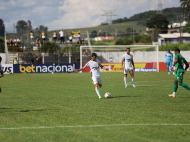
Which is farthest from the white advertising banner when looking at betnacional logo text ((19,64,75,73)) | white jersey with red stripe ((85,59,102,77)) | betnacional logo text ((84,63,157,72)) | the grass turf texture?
the grass turf texture

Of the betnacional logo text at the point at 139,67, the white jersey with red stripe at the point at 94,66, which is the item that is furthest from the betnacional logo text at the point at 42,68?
the white jersey with red stripe at the point at 94,66

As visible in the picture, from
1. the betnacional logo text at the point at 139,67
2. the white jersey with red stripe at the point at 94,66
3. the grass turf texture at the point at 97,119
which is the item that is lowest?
the betnacional logo text at the point at 139,67

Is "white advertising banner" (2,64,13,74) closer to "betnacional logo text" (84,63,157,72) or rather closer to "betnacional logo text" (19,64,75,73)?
"betnacional logo text" (19,64,75,73)

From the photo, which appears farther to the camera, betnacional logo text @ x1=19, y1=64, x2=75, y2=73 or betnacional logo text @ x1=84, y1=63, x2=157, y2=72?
betnacional logo text @ x1=84, y1=63, x2=157, y2=72

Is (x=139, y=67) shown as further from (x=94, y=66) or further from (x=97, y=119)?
(x=97, y=119)

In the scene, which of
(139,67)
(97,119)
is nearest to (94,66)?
(97,119)

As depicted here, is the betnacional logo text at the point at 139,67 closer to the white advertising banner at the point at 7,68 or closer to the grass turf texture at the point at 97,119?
the white advertising banner at the point at 7,68

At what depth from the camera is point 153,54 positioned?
200 feet

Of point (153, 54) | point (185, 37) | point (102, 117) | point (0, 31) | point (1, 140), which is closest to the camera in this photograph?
point (1, 140)

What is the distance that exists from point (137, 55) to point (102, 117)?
50.7m

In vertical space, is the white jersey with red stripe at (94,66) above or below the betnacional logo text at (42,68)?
above

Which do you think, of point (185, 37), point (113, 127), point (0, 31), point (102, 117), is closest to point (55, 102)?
point (102, 117)

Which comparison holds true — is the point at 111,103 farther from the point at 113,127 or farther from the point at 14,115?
the point at 113,127

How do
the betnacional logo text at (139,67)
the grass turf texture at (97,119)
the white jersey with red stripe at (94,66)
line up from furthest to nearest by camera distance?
the betnacional logo text at (139,67), the white jersey with red stripe at (94,66), the grass turf texture at (97,119)
